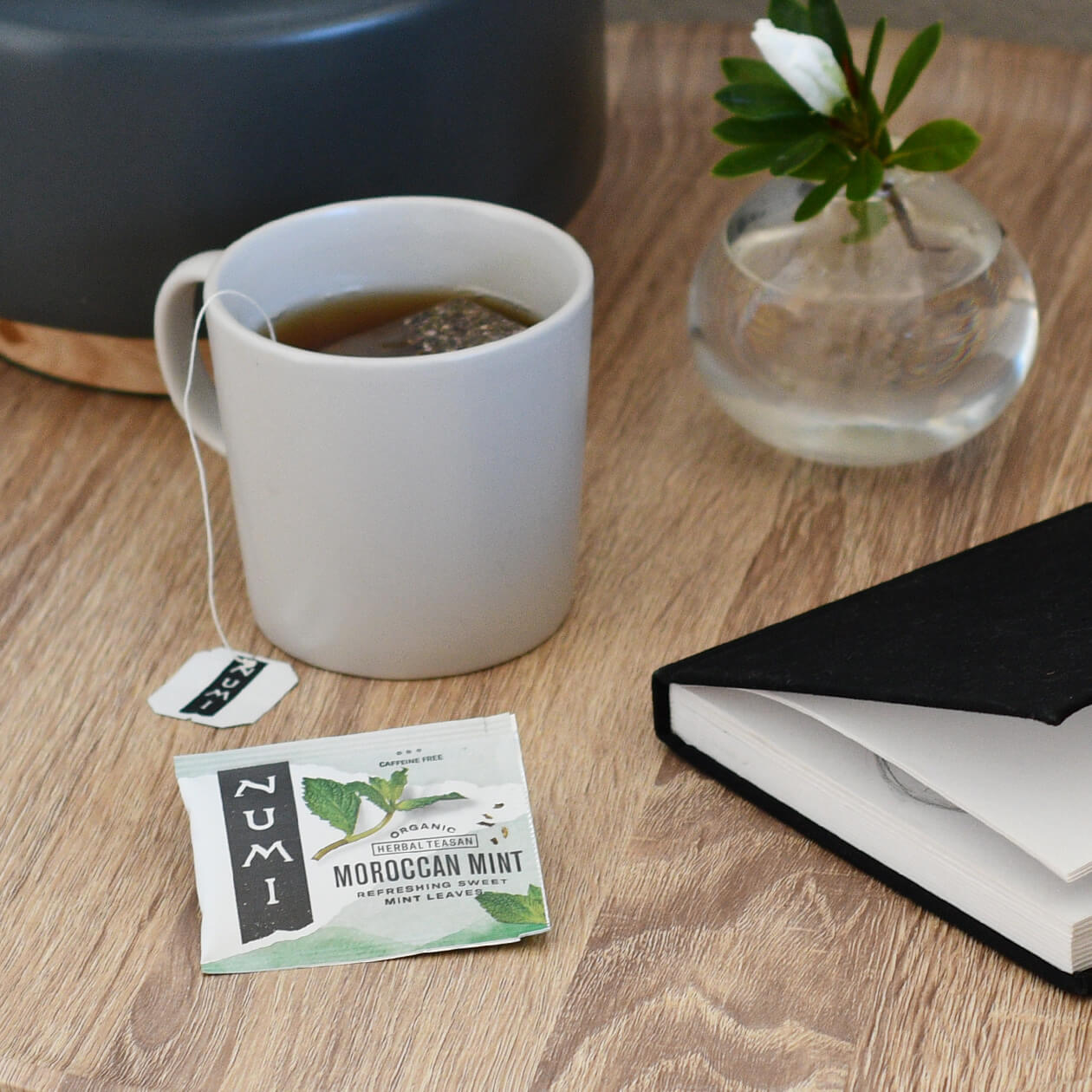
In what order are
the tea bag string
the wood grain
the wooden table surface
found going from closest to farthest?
the wooden table surface
the tea bag string
the wood grain

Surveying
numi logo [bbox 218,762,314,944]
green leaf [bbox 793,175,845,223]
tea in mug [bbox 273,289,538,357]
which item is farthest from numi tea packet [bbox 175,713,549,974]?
green leaf [bbox 793,175,845,223]

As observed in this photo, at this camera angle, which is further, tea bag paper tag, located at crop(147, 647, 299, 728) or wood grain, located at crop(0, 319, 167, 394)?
wood grain, located at crop(0, 319, 167, 394)

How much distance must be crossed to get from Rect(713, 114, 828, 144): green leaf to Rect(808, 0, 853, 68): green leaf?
28 millimetres

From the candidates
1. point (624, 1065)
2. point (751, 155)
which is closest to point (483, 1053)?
point (624, 1065)

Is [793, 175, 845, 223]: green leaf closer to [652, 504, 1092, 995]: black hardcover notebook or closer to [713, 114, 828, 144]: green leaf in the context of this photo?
[713, 114, 828, 144]: green leaf

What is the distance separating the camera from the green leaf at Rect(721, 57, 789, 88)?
634mm

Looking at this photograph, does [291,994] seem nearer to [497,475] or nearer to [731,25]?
[497,475]

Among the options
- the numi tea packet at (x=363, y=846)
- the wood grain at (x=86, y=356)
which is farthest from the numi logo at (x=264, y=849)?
the wood grain at (x=86, y=356)

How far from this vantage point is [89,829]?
0.55 meters

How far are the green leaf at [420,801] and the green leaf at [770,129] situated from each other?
300 millimetres

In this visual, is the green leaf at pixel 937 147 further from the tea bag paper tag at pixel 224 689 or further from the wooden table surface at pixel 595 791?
the tea bag paper tag at pixel 224 689

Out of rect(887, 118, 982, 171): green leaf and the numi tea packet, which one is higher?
rect(887, 118, 982, 171): green leaf

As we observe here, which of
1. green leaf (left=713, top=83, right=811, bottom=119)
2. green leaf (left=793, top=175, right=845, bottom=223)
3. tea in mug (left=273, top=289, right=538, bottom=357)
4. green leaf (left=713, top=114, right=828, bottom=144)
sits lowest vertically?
tea in mug (left=273, top=289, right=538, bottom=357)

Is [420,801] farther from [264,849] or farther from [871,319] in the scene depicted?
[871,319]
